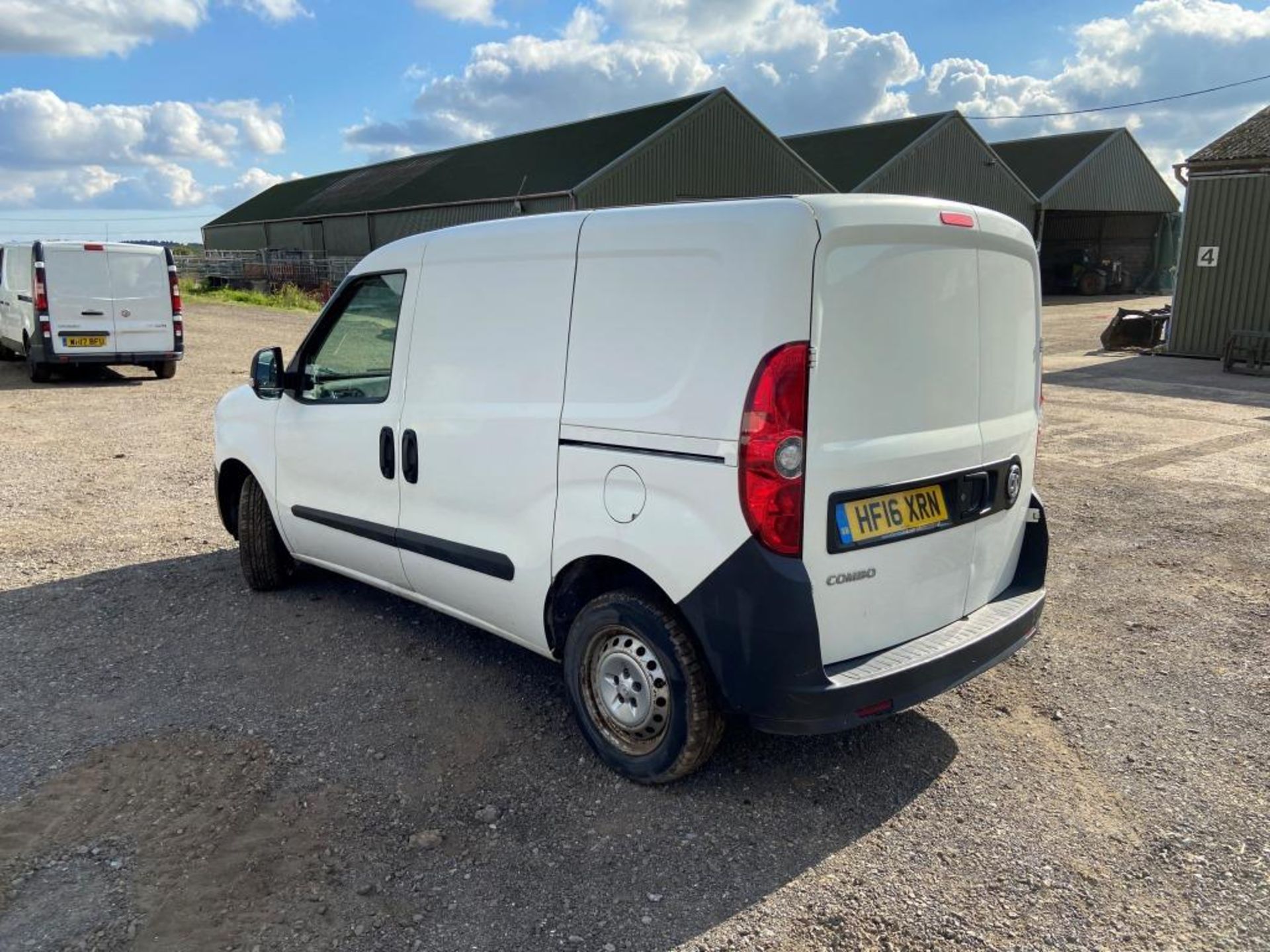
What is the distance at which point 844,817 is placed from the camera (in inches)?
127

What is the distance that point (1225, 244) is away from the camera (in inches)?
709

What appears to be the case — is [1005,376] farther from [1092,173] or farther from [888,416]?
[1092,173]

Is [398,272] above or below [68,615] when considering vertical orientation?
above

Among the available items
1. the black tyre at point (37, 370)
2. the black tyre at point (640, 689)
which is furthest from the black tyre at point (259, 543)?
the black tyre at point (37, 370)

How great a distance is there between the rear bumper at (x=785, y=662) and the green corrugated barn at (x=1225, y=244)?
18.1 m

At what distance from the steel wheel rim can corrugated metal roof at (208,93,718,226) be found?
2557 cm

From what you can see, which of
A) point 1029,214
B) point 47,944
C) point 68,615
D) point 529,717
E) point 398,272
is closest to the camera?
point 47,944

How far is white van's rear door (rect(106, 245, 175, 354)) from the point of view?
44.2ft

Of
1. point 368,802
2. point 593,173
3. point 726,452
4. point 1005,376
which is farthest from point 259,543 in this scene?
point 593,173

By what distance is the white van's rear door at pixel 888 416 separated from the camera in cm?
294

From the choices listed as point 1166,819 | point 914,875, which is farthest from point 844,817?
point 1166,819

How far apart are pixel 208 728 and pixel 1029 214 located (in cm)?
4089

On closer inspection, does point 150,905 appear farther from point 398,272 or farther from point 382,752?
point 398,272

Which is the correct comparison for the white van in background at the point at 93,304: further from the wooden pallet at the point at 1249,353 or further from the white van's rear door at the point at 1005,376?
the wooden pallet at the point at 1249,353
